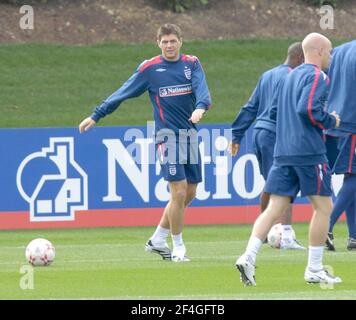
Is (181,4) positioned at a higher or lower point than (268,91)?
higher

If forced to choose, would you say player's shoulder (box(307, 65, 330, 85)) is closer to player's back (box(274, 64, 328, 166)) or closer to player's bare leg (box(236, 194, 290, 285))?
player's back (box(274, 64, 328, 166))

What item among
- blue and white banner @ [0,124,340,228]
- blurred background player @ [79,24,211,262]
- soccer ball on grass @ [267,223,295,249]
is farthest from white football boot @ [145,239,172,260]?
blue and white banner @ [0,124,340,228]

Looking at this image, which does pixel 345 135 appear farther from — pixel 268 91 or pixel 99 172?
pixel 99 172

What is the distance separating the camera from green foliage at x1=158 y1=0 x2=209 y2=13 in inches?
1212

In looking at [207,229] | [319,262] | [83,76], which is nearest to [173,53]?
[319,262]

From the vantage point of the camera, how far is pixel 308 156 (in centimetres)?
1191

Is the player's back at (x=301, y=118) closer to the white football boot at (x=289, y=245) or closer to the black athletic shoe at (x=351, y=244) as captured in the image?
the black athletic shoe at (x=351, y=244)

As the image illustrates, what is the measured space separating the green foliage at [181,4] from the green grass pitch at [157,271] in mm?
13148

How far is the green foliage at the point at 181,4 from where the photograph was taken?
101 ft

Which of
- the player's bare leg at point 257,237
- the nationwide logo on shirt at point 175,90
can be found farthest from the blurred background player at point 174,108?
the player's bare leg at point 257,237

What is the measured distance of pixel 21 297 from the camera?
11.0 meters

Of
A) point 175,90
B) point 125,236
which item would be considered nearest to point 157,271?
point 175,90

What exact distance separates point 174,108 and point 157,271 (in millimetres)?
2037

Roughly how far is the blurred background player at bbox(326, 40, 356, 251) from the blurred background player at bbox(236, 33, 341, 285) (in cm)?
312
